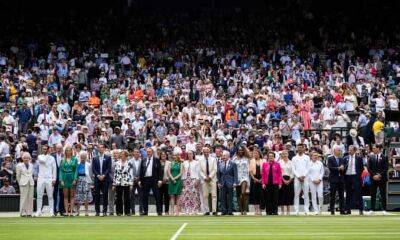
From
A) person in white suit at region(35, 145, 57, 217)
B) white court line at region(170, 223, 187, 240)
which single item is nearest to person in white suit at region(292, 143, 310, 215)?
white court line at region(170, 223, 187, 240)

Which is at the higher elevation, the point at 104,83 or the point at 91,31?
the point at 91,31

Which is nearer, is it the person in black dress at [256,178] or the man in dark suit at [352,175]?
the man in dark suit at [352,175]

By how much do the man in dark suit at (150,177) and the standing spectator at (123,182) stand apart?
44 centimetres

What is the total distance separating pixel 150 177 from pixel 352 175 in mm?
6320

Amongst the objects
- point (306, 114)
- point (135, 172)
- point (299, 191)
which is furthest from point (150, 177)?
point (306, 114)

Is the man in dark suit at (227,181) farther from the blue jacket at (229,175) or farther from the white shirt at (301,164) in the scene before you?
the white shirt at (301,164)

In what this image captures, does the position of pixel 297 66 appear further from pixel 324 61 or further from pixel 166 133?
pixel 166 133

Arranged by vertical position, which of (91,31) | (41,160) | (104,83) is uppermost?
(91,31)

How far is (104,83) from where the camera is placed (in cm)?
4391

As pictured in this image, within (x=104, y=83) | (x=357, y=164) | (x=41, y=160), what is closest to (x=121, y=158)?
(x=41, y=160)

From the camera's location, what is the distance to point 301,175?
30953 millimetres

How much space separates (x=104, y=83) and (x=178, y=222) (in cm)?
1902

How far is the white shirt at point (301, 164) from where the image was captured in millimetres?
30938

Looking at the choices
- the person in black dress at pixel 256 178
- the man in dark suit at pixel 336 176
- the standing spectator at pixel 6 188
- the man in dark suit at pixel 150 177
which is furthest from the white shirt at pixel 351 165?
the standing spectator at pixel 6 188
